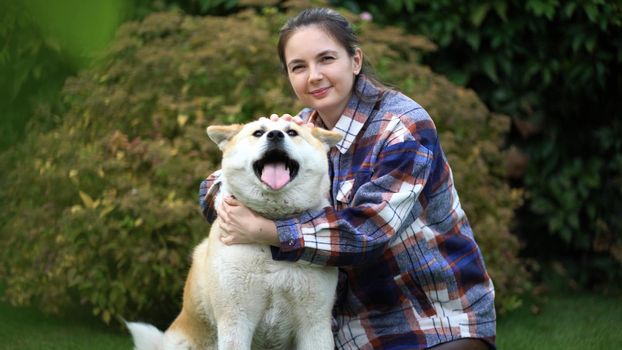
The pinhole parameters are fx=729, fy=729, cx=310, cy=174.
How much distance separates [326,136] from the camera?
2277 millimetres

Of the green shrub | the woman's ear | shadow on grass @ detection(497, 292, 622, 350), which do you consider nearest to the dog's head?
the woman's ear

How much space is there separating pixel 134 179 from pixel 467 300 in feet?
6.42

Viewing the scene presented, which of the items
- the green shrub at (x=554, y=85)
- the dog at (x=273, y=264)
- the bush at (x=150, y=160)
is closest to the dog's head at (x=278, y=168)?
the dog at (x=273, y=264)

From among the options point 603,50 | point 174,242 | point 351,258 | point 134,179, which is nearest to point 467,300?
point 351,258

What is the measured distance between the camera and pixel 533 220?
16.6 ft

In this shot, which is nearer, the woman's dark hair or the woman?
the woman

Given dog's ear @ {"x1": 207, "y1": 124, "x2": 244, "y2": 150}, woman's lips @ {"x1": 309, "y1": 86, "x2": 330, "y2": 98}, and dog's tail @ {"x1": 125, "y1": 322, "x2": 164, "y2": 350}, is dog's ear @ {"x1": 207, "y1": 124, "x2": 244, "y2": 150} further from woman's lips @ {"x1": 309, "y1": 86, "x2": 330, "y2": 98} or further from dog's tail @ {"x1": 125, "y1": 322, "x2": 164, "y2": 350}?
dog's tail @ {"x1": 125, "y1": 322, "x2": 164, "y2": 350}

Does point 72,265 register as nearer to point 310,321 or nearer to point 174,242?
point 174,242

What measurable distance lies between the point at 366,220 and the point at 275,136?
0.36 m

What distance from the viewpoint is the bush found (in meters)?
3.56

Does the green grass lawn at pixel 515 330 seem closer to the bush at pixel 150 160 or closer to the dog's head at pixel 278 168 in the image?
the bush at pixel 150 160

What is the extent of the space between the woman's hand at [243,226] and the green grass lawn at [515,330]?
5.66 ft

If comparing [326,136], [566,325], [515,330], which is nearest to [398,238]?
[326,136]

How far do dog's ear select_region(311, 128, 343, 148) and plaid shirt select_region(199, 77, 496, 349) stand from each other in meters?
0.08
